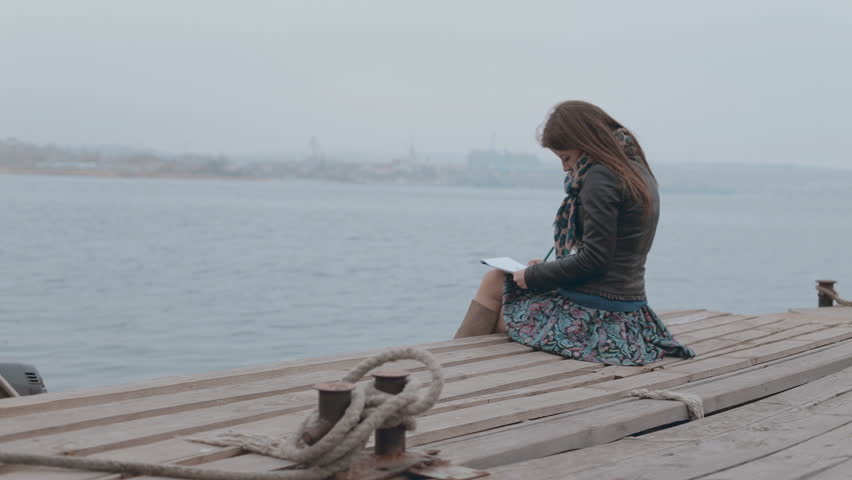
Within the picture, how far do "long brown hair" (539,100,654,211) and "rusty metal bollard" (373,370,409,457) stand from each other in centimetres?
175

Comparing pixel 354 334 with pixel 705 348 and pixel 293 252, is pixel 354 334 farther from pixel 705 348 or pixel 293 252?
pixel 293 252

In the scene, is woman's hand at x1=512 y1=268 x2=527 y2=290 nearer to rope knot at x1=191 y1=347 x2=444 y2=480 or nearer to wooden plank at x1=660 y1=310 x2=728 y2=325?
wooden plank at x1=660 y1=310 x2=728 y2=325

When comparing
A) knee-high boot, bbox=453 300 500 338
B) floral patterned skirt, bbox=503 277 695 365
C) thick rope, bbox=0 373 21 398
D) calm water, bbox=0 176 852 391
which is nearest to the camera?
thick rope, bbox=0 373 21 398

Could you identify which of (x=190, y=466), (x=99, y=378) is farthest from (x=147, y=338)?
(x=190, y=466)

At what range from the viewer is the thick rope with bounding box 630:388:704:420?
128 inches

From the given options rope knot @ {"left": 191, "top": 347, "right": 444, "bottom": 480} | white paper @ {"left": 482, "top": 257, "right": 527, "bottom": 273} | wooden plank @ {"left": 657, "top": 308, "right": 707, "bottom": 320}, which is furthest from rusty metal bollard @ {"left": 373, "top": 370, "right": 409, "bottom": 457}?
wooden plank @ {"left": 657, "top": 308, "right": 707, "bottom": 320}

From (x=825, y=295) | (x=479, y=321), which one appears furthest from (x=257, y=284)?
(x=479, y=321)

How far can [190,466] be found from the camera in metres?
2.25

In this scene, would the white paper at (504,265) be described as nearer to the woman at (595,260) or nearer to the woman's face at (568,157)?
the woman at (595,260)

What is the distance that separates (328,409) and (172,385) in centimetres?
112

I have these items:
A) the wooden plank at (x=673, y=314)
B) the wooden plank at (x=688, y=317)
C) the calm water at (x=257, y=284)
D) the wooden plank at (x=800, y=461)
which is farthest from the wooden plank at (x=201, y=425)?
the calm water at (x=257, y=284)

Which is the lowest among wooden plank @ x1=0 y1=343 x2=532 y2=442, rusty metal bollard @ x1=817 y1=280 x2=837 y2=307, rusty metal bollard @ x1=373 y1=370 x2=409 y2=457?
rusty metal bollard @ x1=817 y1=280 x2=837 y2=307

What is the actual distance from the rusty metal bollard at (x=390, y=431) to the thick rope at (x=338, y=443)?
0.02 meters

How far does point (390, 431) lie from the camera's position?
236 centimetres
